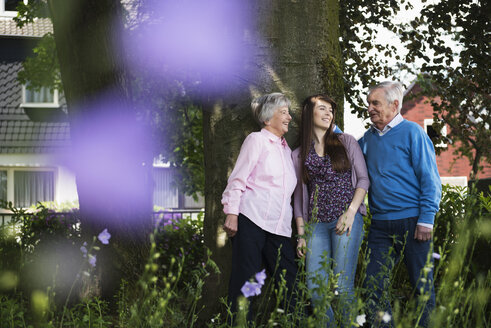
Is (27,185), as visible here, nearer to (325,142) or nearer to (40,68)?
(40,68)

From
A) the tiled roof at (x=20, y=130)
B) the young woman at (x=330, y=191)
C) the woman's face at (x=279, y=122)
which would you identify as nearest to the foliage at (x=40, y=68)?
the tiled roof at (x=20, y=130)

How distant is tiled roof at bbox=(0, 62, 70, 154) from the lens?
1892 cm

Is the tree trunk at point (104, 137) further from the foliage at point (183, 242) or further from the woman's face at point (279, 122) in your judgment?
the woman's face at point (279, 122)

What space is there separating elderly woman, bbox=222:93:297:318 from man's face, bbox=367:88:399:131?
1.97 ft

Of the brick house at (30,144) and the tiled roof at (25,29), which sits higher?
the tiled roof at (25,29)

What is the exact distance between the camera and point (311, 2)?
181 inches

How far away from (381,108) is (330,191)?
0.67 metres

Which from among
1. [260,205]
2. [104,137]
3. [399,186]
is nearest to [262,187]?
[260,205]

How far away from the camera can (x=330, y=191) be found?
3.92 metres

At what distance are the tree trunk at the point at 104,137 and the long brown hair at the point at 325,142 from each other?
2.18m

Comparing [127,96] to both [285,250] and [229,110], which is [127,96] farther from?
[285,250]

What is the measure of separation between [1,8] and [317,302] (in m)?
21.6

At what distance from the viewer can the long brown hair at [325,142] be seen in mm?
3920

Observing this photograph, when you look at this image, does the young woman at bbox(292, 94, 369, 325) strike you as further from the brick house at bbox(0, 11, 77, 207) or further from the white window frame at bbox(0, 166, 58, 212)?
the white window frame at bbox(0, 166, 58, 212)
